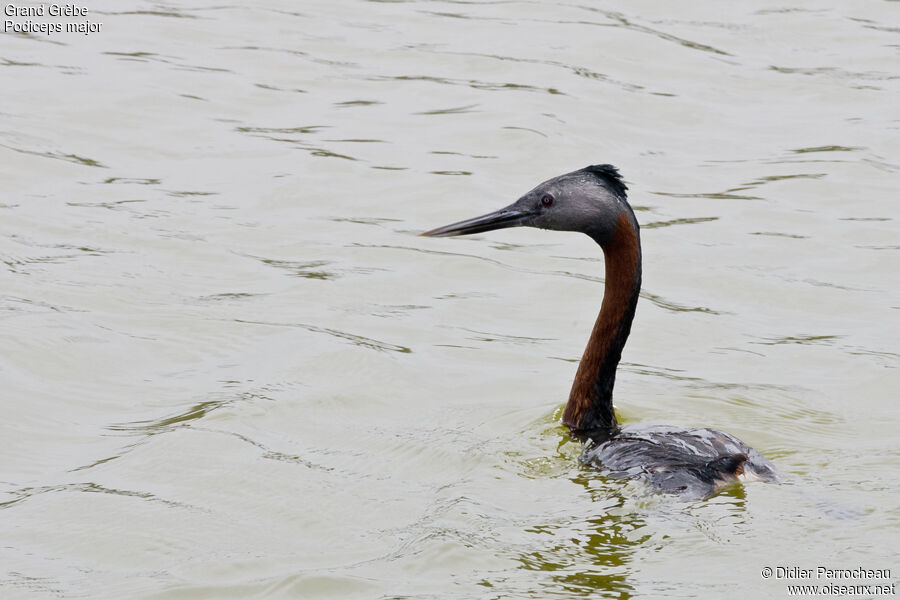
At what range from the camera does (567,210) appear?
22.5 feet

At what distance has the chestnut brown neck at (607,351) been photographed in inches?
274

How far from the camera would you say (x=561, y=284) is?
9.52 m

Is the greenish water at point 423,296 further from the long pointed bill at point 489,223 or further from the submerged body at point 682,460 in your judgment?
the long pointed bill at point 489,223

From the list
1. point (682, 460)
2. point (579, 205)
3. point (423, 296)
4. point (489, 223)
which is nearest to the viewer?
point (682, 460)

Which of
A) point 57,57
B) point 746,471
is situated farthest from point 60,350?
point 57,57

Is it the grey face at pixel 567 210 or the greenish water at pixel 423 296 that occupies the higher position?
the grey face at pixel 567 210

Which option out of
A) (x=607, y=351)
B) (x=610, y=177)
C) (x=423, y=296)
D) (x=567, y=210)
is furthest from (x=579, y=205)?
(x=423, y=296)

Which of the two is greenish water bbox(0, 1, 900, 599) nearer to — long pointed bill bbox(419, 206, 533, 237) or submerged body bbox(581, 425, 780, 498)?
submerged body bbox(581, 425, 780, 498)

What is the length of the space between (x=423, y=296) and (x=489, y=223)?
221 cm

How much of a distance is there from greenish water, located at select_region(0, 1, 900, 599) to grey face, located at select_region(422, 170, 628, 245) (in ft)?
3.43

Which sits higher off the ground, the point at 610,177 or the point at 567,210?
the point at 610,177

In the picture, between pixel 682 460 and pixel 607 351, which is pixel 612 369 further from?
pixel 682 460

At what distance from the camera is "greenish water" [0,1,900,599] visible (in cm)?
579

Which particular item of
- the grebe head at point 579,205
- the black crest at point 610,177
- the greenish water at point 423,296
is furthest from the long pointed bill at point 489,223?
the greenish water at point 423,296
